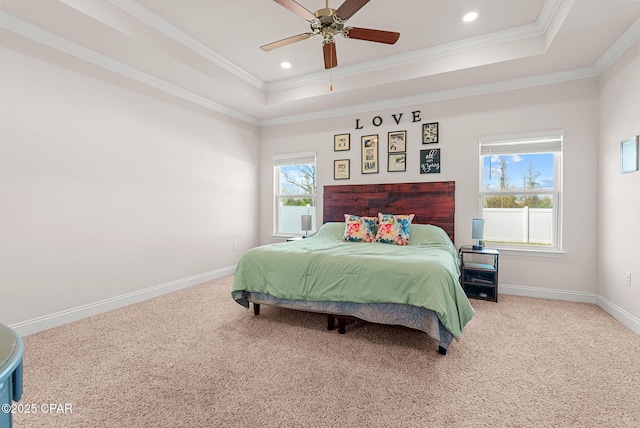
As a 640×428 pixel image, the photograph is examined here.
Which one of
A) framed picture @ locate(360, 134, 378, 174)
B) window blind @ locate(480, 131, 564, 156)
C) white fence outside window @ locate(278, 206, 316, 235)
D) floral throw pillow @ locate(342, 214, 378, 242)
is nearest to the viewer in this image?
window blind @ locate(480, 131, 564, 156)

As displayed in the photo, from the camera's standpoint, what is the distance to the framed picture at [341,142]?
4.74 m

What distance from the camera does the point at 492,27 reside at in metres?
3.08

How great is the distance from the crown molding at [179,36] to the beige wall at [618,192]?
422 cm

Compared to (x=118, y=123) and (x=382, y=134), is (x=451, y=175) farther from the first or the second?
(x=118, y=123)

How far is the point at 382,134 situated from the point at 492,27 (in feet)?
5.94

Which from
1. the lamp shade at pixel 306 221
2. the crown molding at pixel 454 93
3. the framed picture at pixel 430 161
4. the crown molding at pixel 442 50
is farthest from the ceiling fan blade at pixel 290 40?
the lamp shade at pixel 306 221

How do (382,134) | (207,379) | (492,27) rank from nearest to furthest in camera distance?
(207,379), (492,27), (382,134)

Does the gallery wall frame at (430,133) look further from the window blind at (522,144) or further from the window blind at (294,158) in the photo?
the window blind at (294,158)

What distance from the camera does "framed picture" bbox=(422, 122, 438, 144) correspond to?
4.16m

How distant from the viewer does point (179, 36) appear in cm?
318

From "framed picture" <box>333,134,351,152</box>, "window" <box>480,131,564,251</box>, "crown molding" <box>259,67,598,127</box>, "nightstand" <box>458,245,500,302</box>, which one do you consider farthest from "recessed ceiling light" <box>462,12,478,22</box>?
"nightstand" <box>458,245,500,302</box>

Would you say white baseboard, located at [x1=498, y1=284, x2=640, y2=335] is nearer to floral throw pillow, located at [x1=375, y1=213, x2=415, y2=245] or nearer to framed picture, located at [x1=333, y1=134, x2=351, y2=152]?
floral throw pillow, located at [x1=375, y1=213, x2=415, y2=245]

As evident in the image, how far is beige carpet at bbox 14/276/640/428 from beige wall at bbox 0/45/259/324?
1.72 ft

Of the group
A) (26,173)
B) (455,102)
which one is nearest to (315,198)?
(455,102)
